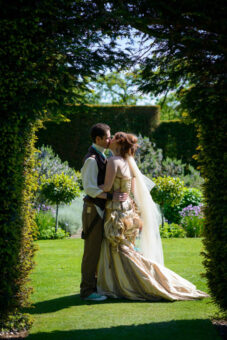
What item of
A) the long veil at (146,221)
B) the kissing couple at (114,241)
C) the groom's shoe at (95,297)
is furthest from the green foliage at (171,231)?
the groom's shoe at (95,297)

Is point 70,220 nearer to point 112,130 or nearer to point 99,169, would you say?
point 112,130

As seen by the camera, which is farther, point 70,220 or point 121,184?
point 70,220

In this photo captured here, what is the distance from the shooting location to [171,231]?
10.7 metres

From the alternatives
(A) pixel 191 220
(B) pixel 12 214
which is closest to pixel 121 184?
(B) pixel 12 214

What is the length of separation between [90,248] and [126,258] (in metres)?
0.47

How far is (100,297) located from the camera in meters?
5.19

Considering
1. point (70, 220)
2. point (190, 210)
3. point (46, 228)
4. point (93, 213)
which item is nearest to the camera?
point (93, 213)

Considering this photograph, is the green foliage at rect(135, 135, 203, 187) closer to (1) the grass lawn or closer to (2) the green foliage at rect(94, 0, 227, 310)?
(1) the grass lawn

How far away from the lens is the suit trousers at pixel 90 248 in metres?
5.25

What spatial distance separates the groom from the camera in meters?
5.21

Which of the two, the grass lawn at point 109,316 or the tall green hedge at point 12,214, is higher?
the tall green hedge at point 12,214

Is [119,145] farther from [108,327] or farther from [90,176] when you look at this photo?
[108,327]

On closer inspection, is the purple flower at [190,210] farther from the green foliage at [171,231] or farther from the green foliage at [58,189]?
the green foliage at [58,189]

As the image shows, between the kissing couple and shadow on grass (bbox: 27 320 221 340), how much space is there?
0.91 metres
